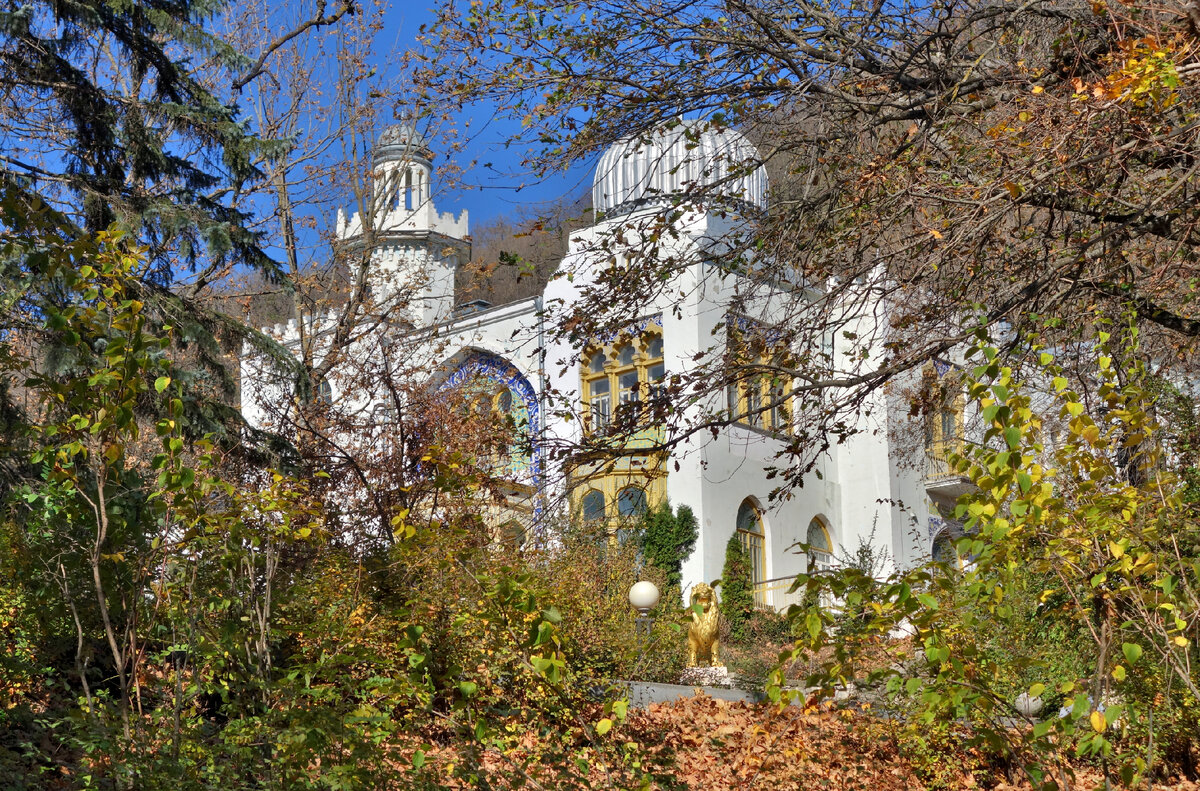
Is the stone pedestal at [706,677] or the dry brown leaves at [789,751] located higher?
the stone pedestal at [706,677]

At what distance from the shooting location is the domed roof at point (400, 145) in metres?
18.1

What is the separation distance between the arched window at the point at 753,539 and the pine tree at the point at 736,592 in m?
0.60

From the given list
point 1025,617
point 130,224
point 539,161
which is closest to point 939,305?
point 539,161

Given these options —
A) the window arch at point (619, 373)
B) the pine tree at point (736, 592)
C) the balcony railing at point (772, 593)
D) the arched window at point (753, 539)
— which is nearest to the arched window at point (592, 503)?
the window arch at point (619, 373)

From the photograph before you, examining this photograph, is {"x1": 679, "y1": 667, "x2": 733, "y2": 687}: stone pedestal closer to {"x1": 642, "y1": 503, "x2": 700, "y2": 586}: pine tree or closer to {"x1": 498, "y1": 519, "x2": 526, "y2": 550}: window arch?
{"x1": 642, "y1": 503, "x2": 700, "y2": 586}: pine tree

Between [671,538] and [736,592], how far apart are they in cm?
152

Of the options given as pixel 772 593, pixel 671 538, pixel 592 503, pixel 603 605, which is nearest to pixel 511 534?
pixel 603 605

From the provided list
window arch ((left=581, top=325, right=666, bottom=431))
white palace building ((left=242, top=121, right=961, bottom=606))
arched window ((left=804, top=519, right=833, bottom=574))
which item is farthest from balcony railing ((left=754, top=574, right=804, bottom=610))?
window arch ((left=581, top=325, right=666, bottom=431))

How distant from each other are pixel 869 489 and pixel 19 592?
66.9 feet

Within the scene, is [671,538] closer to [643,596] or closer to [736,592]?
[736,592]

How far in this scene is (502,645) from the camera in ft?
14.8

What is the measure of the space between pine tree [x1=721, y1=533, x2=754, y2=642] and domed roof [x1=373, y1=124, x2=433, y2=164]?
29.4 feet

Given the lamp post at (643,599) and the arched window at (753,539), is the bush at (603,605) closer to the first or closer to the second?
the lamp post at (643,599)

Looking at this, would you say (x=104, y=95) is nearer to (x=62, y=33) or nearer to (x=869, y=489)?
(x=62, y=33)
